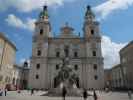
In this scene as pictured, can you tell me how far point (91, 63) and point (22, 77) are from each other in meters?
31.9

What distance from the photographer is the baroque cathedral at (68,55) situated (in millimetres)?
52750

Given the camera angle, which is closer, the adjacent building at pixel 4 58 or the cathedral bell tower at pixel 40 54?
the adjacent building at pixel 4 58

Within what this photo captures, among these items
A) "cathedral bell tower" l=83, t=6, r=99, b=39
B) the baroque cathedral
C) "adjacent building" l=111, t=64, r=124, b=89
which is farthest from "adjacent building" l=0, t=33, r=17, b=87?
"adjacent building" l=111, t=64, r=124, b=89

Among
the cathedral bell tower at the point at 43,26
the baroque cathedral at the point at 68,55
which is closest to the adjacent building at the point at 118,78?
the baroque cathedral at the point at 68,55

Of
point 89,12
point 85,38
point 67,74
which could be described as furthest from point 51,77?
point 89,12

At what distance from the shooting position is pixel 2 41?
43.7 metres

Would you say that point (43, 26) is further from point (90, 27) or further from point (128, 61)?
point (128, 61)

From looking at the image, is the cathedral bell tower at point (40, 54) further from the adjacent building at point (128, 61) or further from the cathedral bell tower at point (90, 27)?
the adjacent building at point (128, 61)

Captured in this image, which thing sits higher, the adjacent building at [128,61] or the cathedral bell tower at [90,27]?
the cathedral bell tower at [90,27]

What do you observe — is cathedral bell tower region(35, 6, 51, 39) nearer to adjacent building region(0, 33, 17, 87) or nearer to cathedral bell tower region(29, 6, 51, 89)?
cathedral bell tower region(29, 6, 51, 89)

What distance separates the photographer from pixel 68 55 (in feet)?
181

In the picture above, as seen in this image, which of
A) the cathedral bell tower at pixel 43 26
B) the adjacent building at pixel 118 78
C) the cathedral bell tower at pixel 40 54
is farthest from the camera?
the adjacent building at pixel 118 78

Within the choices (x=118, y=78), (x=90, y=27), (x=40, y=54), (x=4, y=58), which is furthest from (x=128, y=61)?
(x=4, y=58)

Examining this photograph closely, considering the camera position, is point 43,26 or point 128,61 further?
point 43,26
